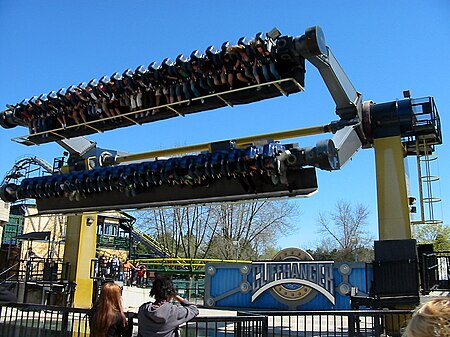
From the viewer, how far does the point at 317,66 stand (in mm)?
7824

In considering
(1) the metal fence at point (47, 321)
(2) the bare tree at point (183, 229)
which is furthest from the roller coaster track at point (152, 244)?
(1) the metal fence at point (47, 321)

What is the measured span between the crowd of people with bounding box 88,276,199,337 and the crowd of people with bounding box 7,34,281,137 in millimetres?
4574

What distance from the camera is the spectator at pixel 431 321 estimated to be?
1468 millimetres

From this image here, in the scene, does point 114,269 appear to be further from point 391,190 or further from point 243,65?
point 243,65

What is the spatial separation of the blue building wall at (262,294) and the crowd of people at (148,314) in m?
10.9

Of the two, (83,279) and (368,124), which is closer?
(368,124)

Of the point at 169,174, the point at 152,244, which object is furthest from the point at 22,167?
the point at 169,174

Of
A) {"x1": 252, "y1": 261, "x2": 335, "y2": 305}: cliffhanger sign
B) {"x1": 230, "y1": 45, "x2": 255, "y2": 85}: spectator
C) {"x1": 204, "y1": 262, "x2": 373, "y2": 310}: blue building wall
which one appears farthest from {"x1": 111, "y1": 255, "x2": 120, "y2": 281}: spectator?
{"x1": 230, "y1": 45, "x2": 255, "y2": 85}: spectator

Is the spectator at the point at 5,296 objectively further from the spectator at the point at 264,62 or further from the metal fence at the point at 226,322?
the spectator at the point at 264,62

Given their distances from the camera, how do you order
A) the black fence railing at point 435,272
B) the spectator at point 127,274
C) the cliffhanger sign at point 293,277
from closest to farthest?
the black fence railing at point 435,272 → the cliffhanger sign at point 293,277 → the spectator at point 127,274

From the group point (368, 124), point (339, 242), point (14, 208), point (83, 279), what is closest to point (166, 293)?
point (368, 124)

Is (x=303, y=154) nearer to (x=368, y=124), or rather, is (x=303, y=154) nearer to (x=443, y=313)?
(x=368, y=124)

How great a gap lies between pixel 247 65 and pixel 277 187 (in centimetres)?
213

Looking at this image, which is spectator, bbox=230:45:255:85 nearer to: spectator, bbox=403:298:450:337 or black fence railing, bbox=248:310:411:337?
black fence railing, bbox=248:310:411:337
